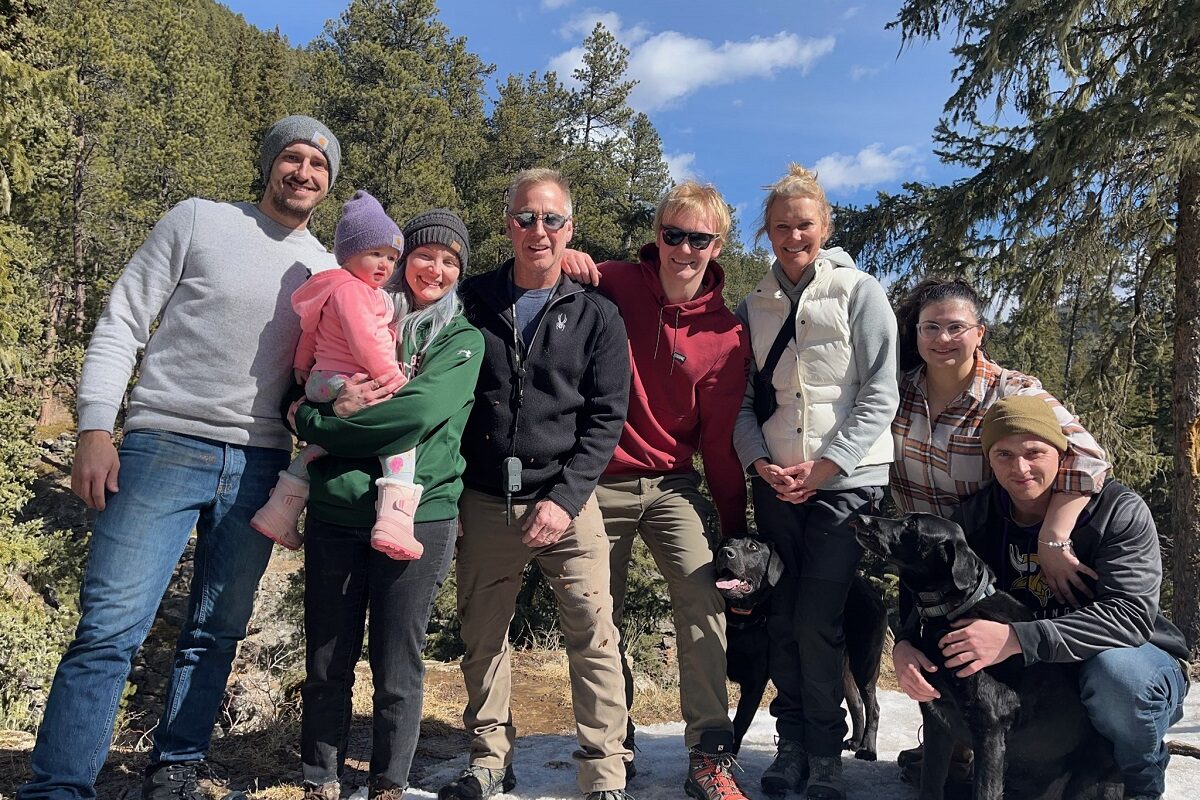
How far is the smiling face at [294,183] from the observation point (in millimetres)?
3037

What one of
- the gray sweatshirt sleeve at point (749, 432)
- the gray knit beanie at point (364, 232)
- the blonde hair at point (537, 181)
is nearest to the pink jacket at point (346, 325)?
the gray knit beanie at point (364, 232)

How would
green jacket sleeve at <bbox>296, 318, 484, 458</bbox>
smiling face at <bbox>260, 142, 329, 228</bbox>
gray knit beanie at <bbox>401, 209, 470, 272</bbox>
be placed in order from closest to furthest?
green jacket sleeve at <bbox>296, 318, 484, 458</bbox>, gray knit beanie at <bbox>401, 209, 470, 272</bbox>, smiling face at <bbox>260, 142, 329, 228</bbox>

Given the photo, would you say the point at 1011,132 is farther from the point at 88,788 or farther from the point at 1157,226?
the point at 88,788

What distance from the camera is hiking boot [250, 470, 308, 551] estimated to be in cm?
283

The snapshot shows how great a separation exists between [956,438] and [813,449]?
0.59m

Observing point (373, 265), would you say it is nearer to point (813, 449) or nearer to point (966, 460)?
point (813, 449)

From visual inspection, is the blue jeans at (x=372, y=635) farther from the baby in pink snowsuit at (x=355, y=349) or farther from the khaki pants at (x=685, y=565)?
the khaki pants at (x=685, y=565)

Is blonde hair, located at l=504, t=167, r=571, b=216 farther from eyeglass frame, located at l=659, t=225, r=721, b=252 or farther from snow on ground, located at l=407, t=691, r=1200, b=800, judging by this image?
snow on ground, located at l=407, t=691, r=1200, b=800

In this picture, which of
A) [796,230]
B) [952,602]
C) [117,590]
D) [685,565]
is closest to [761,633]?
[685,565]

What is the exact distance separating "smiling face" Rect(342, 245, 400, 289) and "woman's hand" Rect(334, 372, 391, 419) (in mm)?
412

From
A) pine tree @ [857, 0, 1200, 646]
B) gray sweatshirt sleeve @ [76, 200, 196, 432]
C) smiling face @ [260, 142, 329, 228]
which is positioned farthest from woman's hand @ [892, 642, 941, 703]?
pine tree @ [857, 0, 1200, 646]

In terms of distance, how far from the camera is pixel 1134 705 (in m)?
2.68

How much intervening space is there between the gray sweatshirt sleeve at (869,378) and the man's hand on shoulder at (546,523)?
1090mm

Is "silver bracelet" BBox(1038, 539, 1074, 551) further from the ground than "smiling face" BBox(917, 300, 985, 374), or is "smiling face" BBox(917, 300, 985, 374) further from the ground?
"smiling face" BBox(917, 300, 985, 374)
